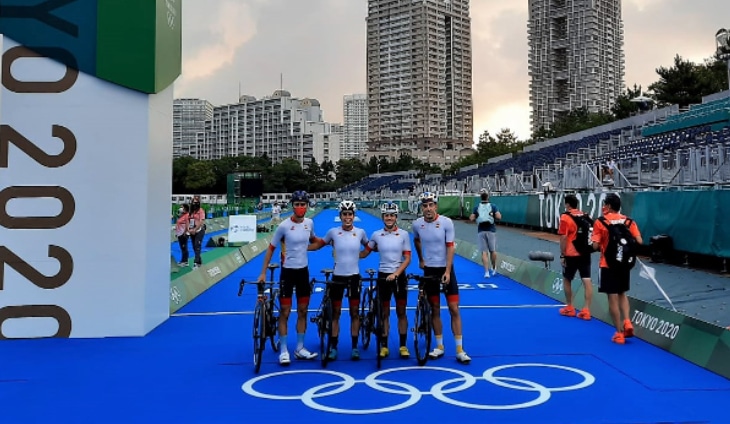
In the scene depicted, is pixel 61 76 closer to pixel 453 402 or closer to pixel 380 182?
pixel 453 402

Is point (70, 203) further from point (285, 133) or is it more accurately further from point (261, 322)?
point (285, 133)

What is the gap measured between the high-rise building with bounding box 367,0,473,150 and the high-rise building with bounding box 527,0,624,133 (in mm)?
36990

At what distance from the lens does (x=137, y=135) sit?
8.58 metres

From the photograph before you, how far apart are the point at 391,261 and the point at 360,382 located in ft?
5.19

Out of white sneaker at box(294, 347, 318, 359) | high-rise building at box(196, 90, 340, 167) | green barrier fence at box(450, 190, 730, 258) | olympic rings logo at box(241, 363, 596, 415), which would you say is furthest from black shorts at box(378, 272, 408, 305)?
high-rise building at box(196, 90, 340, 167)

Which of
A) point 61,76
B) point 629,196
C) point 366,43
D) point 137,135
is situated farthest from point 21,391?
point 366,43

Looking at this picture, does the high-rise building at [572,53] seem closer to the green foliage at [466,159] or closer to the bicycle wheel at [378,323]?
the green foliage at [466,159]

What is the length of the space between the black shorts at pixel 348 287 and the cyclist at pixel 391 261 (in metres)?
0.29

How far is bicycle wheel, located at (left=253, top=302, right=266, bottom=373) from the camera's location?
6.52 m

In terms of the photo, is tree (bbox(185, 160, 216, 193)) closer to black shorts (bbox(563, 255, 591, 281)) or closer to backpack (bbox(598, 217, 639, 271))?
black shorts (bbox(563, 255, 591, 281))

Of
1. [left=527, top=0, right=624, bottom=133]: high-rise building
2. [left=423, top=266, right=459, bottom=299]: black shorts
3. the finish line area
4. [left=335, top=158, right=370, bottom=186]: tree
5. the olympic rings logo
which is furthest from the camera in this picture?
[left=335, top=158, right=370, bottom=186]: tree

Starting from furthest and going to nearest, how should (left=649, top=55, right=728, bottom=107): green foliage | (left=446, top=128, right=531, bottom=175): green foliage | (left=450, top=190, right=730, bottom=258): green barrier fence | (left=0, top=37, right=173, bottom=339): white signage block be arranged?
1. (left=446, top=128, right=531, bottom=175): green foliage
2. (left=649, top=55, right=728, bottom=107): green foliage
3. (left=450, top=190, right=730, bottom=258): green barrier fence
4. (left=0, top=37, right=173, bottom=339): white signage block

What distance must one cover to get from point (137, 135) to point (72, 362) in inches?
134

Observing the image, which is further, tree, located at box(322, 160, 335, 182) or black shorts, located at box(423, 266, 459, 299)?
tree, located at box(322, 160, 335, 182)
